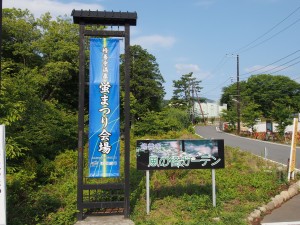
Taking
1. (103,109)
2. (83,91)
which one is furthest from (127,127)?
(83,91)

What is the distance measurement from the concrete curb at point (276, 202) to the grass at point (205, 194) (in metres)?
0.13

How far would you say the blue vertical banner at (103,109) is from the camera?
684 cm

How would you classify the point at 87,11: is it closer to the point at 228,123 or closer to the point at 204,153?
the point at 204,153

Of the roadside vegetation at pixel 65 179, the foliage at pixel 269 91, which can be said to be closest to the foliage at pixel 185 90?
the foliage at pixel 269 91

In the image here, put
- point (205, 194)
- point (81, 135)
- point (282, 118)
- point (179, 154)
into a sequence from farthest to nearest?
point (282, 118), point (205, 194), point (179, 154), point (81, 135)

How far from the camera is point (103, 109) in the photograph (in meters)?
6.86

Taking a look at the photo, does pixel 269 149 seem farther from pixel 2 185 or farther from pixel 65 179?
pixel 2 185

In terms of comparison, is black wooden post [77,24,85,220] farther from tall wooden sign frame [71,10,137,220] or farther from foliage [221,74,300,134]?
foliage [221,74,300,134]

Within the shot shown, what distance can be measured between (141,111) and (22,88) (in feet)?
78.3

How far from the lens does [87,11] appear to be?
6922 mm

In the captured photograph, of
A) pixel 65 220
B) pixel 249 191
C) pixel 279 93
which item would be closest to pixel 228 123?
pixel 279 93

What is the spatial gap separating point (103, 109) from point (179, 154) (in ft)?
7.00

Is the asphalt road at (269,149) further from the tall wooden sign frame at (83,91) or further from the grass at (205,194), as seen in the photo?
the tall wooden sign frame at (83,91)

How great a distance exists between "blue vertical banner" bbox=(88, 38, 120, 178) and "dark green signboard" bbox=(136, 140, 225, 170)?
76 cm
